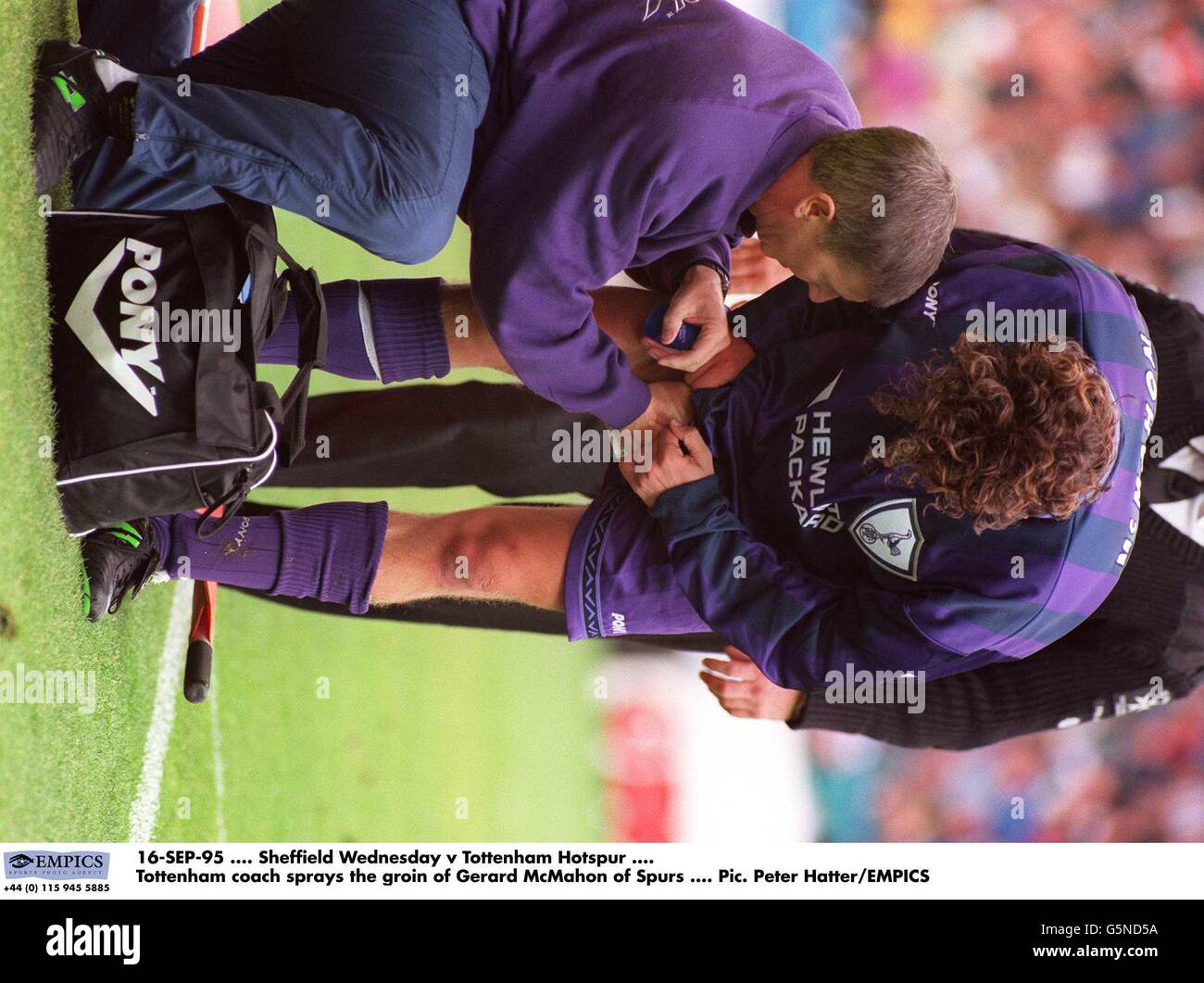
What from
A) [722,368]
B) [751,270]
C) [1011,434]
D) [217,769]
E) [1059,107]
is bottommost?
[217,769]

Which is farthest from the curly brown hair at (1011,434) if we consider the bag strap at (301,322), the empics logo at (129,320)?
the empics logo at (129,320)

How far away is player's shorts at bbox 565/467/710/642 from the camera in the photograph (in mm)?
1862

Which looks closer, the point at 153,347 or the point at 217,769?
the point at 153,347

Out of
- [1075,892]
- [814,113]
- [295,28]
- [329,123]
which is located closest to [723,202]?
[814,113]

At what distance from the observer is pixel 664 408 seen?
6.14 feet

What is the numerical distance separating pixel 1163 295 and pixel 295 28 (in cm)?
164

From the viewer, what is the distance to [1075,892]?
7.50 feet

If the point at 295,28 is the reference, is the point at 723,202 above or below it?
below

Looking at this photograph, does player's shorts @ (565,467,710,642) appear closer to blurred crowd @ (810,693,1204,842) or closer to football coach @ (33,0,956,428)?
football coach @ (33,0,956,428)

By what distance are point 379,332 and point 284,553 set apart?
430 mm

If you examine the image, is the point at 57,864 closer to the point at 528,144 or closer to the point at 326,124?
the point at 326,124
